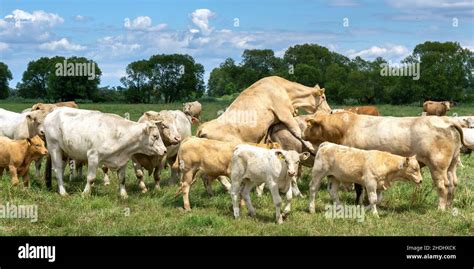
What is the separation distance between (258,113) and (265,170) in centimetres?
331

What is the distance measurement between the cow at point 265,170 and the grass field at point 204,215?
1.27 feet

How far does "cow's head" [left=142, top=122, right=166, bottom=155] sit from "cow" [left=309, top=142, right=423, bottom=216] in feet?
11.0

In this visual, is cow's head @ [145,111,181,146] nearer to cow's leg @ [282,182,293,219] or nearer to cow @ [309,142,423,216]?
cow @ [309,142,423,216]

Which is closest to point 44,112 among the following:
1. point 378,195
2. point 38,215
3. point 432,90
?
point 38,215

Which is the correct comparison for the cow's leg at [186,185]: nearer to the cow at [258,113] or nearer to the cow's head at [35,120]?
the cow at [258,113]

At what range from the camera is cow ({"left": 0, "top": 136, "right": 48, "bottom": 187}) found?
13.1 meters

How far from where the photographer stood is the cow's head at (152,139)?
12516 mm

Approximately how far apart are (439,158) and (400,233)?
2.54 meters

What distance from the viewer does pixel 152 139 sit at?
12.5 meters

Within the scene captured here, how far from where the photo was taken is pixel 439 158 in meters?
11.6

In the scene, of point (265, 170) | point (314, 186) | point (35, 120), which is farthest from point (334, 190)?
point (35, 120)

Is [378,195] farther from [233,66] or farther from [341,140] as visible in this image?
[233,66]

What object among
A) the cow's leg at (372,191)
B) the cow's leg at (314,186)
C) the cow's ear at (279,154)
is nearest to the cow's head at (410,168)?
the cow's leg at (372,191)

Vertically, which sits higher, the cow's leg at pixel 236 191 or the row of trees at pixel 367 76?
the row of trees at pixel 367 76
